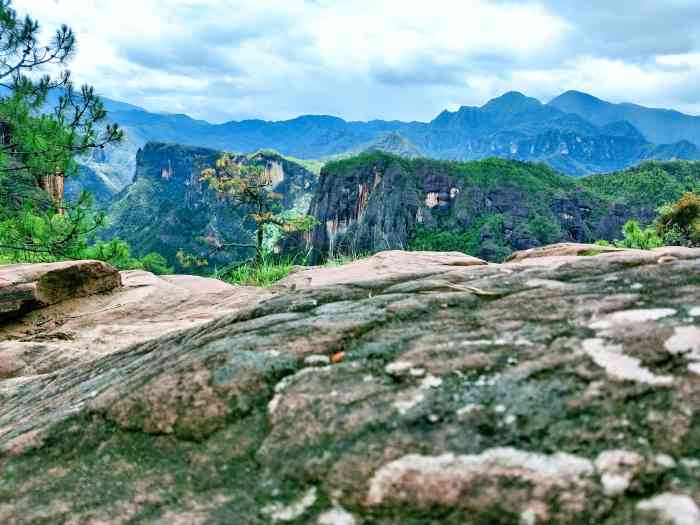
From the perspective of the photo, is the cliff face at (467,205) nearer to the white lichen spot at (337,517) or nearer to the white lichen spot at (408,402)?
the white lichen spot at (408,402)

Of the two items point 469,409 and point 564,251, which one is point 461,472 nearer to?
point 469,409

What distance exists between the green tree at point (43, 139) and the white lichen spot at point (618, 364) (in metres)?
10.9

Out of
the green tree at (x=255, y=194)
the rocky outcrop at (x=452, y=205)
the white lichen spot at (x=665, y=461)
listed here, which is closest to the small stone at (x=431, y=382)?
the white lichen spot at (x=665, y=461)

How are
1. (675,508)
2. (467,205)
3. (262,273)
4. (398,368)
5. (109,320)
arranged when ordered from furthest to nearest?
(467,205) < (262,273) < (109,320) < (398,368) < (675,508)

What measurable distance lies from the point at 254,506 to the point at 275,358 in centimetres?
88

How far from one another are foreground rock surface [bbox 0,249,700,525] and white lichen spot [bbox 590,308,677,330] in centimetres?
1

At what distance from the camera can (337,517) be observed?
1.53 meters

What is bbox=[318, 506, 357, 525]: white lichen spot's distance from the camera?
1505mm

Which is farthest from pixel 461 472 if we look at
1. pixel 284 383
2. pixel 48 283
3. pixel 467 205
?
pixel 467 205

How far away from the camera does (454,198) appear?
136 meters

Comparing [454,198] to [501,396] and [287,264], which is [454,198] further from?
[501,396]

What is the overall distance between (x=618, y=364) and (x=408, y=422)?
806 millimetres

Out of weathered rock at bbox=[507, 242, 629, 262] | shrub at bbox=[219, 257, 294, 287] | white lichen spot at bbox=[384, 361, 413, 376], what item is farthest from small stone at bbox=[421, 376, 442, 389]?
shrub at bbox=[219, 257, 294, 287]

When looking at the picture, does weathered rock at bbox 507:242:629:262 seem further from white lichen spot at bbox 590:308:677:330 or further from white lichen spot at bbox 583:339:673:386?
white lichen spot at bbox 583:339:673:386
